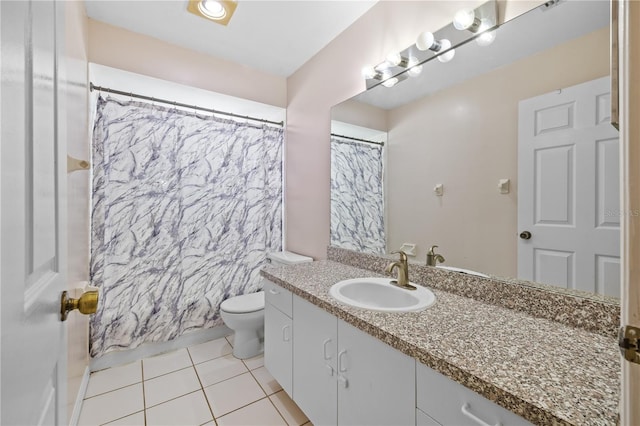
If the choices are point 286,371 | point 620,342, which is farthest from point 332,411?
point 620,342

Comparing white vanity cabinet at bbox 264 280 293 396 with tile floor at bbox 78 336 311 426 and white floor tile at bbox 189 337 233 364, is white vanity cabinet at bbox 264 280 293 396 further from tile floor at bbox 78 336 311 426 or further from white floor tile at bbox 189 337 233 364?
white floor tile at bbox 189 337 233 364

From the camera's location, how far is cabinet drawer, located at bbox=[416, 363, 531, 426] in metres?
0.67

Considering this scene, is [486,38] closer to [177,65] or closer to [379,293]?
[379,293]

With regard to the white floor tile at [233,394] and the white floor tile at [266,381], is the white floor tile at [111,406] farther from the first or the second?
the white floor tile at [266,381]

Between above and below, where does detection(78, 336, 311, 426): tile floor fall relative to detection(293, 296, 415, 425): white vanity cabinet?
below

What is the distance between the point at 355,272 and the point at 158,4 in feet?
6.90

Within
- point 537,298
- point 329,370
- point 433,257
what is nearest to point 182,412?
point 329,370

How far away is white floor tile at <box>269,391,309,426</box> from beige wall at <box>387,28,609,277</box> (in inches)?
43.3

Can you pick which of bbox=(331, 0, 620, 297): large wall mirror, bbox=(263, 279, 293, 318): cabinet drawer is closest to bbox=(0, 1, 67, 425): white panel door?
bbox=(263, 279, 293, 318): cabinet drawer

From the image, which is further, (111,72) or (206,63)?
(206,63)

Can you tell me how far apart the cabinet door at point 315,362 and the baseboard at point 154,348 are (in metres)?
1.21

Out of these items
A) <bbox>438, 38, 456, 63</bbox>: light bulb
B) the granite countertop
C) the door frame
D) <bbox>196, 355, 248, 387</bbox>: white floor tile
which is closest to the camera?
the door frame

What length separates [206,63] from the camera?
2330 mm

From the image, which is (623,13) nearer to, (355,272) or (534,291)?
(534,291)
